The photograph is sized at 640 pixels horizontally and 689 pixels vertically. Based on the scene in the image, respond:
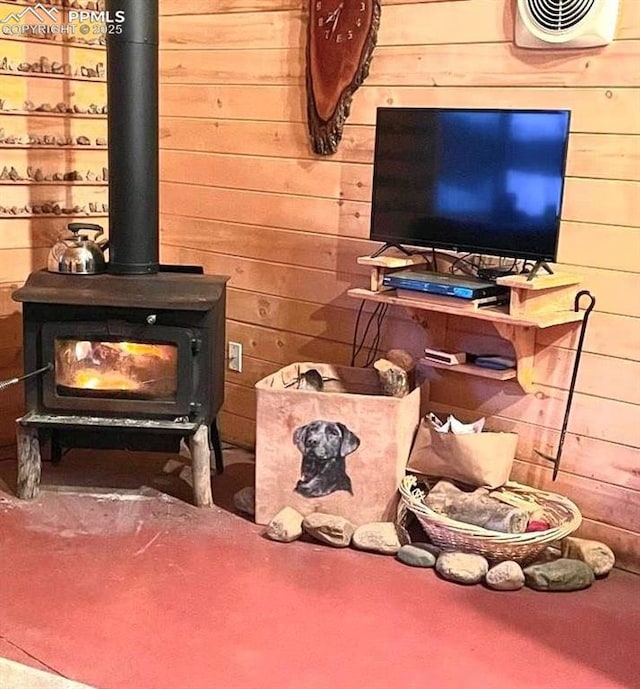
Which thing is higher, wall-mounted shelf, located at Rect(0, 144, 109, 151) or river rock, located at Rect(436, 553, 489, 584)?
wall-mounted shelf, located at Rect(0, 144, 109, 151)

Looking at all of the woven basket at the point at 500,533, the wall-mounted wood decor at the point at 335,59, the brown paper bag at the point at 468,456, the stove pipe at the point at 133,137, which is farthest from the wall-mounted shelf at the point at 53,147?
the woven basket at the point at 500,533

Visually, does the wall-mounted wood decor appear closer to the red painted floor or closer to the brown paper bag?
the brown paper bag

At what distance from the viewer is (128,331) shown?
9.85 ft

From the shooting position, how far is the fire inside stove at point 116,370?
3.06 metres

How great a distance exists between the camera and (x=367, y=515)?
2.93m

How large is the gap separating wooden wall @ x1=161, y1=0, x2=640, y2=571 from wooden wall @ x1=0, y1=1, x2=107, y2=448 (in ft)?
0.96

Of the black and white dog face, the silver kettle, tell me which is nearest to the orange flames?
the silver kettle

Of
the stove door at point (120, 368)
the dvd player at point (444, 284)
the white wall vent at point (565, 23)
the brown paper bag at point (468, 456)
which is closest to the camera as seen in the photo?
the white wall vent at point (565, 23)

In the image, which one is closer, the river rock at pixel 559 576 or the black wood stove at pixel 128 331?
the river rock at pixel 559 576

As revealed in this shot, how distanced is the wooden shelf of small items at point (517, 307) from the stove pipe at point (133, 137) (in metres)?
0.74

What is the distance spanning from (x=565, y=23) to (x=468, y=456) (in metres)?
1.24

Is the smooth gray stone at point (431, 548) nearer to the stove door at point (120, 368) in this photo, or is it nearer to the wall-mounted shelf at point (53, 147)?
the stove door at point (120, 368)

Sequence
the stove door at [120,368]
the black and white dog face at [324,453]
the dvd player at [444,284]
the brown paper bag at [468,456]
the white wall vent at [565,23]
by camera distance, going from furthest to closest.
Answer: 1. the stove door at [120,368]
2. the black and white dog face at [324,453]
3. the brown paper bag at [468,456]
4. the dvd player at [444,284]
5. the white wall vent at [565,23]

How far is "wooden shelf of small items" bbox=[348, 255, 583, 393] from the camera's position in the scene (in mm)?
2637
